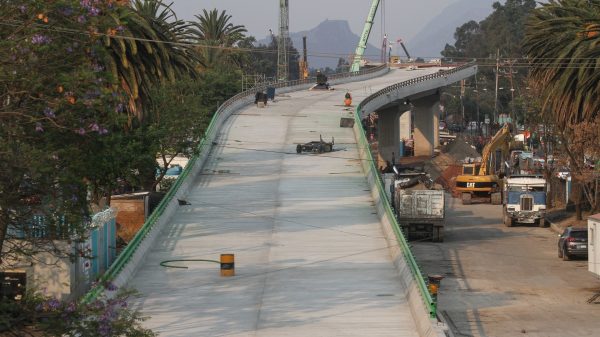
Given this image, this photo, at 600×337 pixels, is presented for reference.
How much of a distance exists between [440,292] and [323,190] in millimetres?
15550

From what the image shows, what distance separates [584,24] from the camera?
6228cm

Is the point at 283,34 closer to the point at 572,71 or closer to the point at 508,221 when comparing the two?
the point at 508,221

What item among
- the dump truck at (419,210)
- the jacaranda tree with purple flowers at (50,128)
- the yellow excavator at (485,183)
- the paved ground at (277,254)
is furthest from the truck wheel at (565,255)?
the jacaranda tree with purple flowers at (50,128)

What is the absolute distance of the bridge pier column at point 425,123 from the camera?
148125 millimetres

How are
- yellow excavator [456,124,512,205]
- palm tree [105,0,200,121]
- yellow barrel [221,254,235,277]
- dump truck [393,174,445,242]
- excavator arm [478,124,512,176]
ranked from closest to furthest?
yellow barrel [221,254,235,277], palm tree [105,0,200,121], dump truck [393,174,445,242], excavator arm [478,124,512,176], yellow excavator [456,124,512,205]

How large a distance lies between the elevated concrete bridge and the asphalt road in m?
2.90

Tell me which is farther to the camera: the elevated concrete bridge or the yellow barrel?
the yellow barrel

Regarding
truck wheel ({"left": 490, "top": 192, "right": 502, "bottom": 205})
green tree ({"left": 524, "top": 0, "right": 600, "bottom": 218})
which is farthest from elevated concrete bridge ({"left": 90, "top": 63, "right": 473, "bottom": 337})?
truck wheel ({"left": 490, "top": 192, "right": 502, "bottom": 205})

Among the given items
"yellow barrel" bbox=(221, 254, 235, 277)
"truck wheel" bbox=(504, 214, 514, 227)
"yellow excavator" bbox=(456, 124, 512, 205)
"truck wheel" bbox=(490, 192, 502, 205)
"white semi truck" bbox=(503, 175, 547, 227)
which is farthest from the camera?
"yellow excavator" bbox=(456, 124, 512, 205)

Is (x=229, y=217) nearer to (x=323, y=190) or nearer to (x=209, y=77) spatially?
(x=323, y=190)

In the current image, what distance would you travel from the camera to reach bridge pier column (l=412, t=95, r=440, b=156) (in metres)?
148

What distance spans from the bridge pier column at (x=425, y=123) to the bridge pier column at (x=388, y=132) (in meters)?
9.63

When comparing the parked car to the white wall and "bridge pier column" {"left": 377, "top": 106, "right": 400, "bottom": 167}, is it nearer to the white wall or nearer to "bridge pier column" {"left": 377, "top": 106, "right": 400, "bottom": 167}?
Result: the white wall

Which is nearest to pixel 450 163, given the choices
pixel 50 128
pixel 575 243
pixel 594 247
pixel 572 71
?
pixel 572 71
